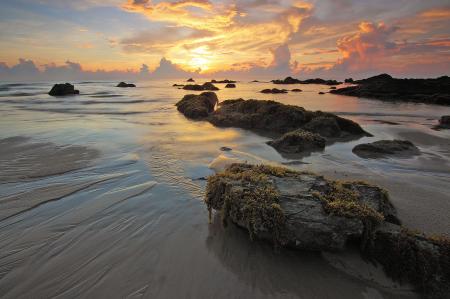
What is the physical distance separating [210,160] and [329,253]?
4.65 m

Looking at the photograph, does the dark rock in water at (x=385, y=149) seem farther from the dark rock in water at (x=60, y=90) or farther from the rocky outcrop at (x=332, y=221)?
the dark rock in water at (x=60, y=90)

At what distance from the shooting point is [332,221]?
3594 mm

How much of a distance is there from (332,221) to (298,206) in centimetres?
48

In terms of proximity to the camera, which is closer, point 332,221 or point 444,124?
point 332,221

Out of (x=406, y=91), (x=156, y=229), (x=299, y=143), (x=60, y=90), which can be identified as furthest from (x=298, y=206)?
(x=60, y=90)

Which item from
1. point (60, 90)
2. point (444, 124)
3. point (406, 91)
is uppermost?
point (406, 91)

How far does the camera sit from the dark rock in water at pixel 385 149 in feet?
27.4

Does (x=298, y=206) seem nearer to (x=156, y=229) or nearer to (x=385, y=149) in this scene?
(x=156, y=229)

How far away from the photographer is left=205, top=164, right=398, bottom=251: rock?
11.7 feet

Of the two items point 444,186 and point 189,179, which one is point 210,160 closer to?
point 189,179

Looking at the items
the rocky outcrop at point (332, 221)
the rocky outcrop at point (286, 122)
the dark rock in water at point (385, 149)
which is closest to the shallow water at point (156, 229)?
the rocky outcrop at point (332, 221)

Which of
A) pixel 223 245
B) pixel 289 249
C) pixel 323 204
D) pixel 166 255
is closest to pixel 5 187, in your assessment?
pixel 166 255

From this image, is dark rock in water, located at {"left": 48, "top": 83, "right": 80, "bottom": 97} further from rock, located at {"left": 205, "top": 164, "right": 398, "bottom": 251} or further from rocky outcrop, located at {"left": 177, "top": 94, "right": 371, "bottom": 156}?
rock, located at {"left": 205, "top": 164, "right": 398, "bottom": 251}

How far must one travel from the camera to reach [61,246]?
A: 3.90 meters
